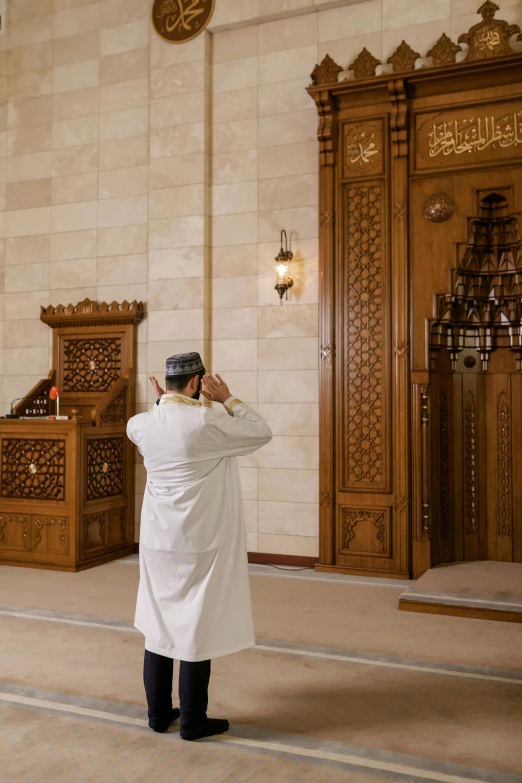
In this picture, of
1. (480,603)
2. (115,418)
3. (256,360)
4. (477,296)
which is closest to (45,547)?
(115,418)

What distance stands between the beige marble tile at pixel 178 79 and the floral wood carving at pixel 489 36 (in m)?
2.30

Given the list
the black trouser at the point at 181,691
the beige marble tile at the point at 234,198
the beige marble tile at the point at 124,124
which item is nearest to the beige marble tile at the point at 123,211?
the beige marble tile at the point at 124,124

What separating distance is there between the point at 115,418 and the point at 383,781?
4391mm

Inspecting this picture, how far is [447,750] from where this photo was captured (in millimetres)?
2645

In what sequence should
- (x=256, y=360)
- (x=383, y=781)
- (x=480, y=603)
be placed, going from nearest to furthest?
(x=383, y=781) → (x=480, y=603) → (x=256, y=360)

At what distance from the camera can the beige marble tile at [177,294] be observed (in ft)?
20.5

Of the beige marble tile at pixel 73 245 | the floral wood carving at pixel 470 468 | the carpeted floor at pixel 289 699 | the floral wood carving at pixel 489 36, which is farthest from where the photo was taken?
the beige marble tile at pixel 73 245

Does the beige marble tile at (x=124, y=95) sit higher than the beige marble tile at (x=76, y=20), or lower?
lower

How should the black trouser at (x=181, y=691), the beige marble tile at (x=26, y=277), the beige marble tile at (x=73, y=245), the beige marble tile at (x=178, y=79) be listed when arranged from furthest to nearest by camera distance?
the beige marble tile at (x=26, y=277) → the beige marble tile at (x=73, y=245) → the beige marble tile at (x=178, y=79) → the black trouser at (x=181, y=691)

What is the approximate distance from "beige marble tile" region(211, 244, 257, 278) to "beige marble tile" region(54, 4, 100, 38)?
2.65 m

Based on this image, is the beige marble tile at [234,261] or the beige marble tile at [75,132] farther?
the beige marble tile at [75,132]

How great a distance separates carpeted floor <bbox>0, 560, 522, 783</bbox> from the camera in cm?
253

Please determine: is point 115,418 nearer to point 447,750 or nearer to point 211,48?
point 211,48

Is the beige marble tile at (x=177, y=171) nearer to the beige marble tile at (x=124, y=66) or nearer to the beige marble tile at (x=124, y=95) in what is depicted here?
the beige marble tile at (x=124, y=95)
